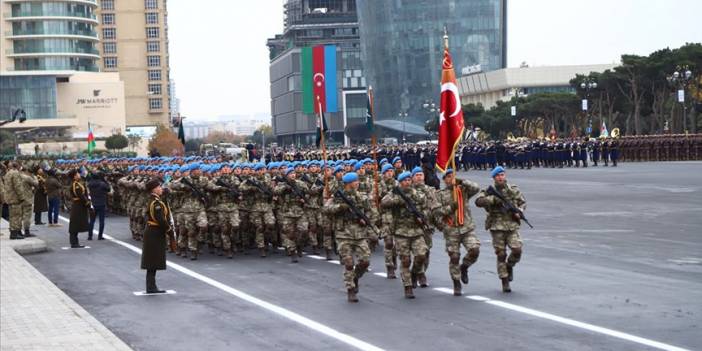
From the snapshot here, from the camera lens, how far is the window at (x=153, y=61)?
16262 cm

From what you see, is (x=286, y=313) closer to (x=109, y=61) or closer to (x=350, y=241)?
(x=350, y=241)

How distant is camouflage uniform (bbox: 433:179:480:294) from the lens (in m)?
14.9

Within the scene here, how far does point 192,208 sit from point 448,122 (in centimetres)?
699

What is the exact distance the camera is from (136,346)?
461 inches


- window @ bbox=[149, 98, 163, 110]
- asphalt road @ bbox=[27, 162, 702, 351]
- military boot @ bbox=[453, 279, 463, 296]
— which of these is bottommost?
asphalt road @ bbox=[27, 162, 702, 351]

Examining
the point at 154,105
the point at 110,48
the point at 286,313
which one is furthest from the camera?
the point at 154,105

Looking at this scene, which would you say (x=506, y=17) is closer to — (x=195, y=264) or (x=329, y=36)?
(x=329, y=36)

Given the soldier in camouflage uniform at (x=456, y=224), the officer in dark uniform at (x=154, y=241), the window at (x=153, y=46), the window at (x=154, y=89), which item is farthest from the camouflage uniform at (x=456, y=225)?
the window at (x=154, y=89)

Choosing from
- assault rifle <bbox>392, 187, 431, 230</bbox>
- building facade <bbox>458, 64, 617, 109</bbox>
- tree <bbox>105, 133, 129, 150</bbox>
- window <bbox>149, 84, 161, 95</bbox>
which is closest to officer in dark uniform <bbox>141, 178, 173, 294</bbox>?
assault rifle <bbox>392, 187, 431, 230</bbox>

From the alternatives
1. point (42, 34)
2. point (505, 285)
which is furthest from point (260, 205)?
point (42, 34)

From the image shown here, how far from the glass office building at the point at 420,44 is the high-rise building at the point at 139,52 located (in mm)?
30503

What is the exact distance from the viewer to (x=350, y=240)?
14828 mm

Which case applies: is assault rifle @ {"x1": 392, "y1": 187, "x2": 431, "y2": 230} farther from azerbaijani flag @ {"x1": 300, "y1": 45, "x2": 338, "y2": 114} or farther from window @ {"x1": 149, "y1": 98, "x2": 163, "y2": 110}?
azerbaijani flag @ {"x1": 300, "y1": 45, "x2": 338, "y2": 114}

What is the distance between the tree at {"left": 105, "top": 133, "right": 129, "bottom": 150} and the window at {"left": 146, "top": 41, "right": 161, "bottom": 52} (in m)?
41.8
